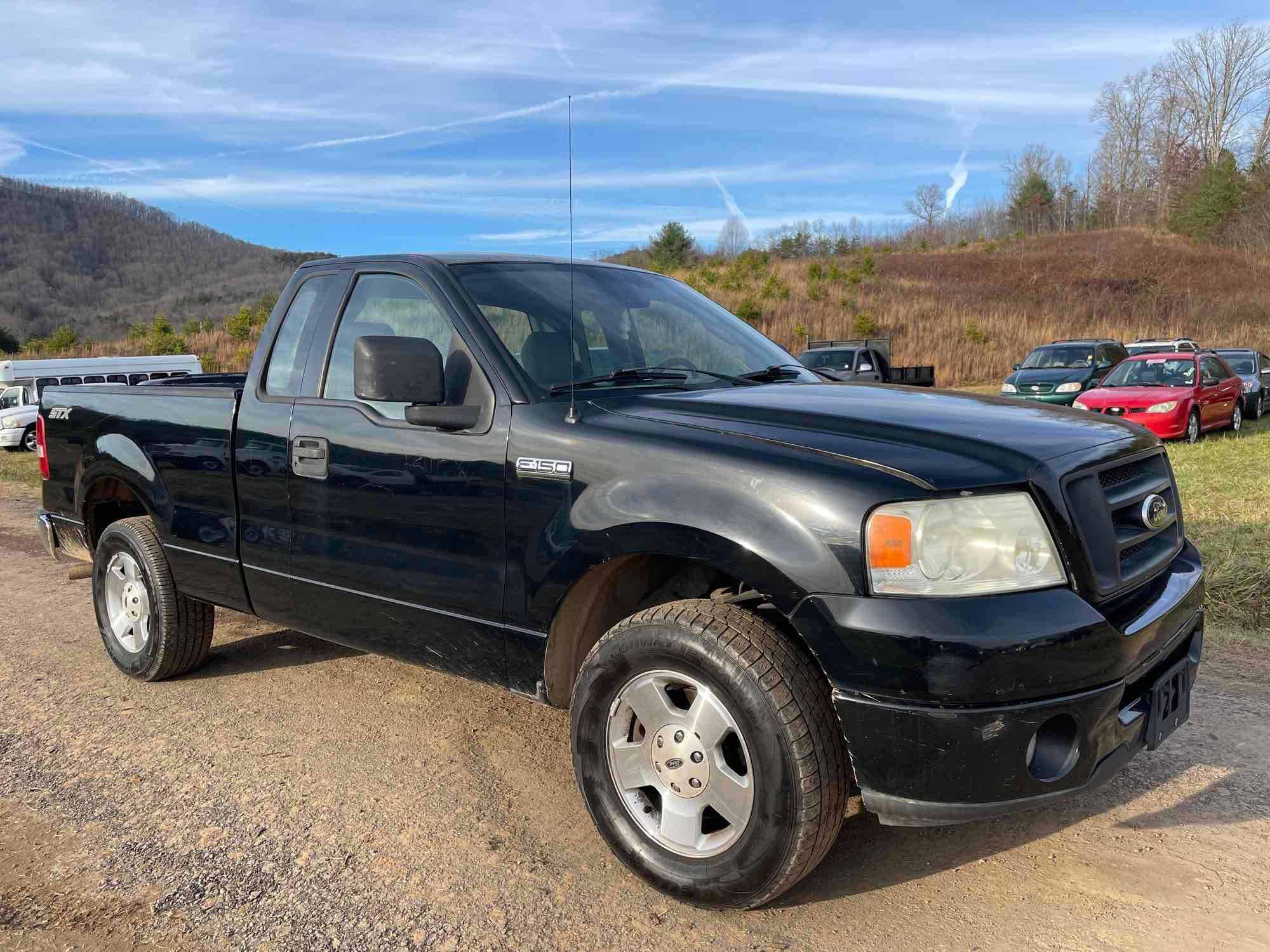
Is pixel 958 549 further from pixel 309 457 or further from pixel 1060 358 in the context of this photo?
pixel 1060 358

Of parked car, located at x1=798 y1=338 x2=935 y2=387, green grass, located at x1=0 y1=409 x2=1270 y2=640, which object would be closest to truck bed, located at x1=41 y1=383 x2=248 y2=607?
green grass, located at x1=0 y1=409 x2=1270 y2=640

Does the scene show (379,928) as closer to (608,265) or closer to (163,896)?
(163,896)

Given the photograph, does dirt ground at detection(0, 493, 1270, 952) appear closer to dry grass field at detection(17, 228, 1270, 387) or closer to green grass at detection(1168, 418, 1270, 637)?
green grass at detection(1168, 418, 1270, 637)

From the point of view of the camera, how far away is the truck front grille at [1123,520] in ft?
8.64

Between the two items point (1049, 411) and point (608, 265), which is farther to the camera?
point (608, 265)

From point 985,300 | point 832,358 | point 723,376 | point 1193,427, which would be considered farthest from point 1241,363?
point 985,300

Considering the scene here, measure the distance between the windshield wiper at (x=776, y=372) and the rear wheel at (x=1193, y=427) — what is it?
13.5 meters

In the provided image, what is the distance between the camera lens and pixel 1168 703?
2.84 meters

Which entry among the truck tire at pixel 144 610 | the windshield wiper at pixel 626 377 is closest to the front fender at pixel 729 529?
the windshield wiper at pixel 626 377

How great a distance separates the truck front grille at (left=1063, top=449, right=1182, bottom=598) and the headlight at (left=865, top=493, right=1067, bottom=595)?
0.17m

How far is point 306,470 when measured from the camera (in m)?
3.83

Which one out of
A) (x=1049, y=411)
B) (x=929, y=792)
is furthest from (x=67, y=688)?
(x=1049, y=411)

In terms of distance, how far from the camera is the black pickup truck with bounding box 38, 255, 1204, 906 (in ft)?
8.09

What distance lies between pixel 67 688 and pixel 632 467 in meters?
3.46
